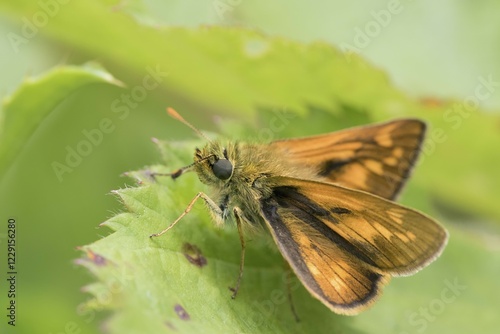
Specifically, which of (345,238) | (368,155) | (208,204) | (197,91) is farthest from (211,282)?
(197,91)

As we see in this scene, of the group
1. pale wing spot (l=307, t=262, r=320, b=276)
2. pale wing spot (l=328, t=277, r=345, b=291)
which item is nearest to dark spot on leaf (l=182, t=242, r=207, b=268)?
pale wing spot (l=307, t=262, r=320, b=276)

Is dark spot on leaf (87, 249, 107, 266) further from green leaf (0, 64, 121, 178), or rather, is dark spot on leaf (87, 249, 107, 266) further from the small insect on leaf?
green leaf (0, 64, 121, 178)

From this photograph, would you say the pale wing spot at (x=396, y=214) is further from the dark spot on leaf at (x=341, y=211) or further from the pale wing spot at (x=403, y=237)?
the dark spot on leaf at (x=341, y=211)

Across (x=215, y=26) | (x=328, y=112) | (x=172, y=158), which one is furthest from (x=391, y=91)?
(x=172, y=158)

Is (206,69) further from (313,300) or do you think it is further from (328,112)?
(313,300)

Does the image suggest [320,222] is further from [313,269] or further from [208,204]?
[208,204]
